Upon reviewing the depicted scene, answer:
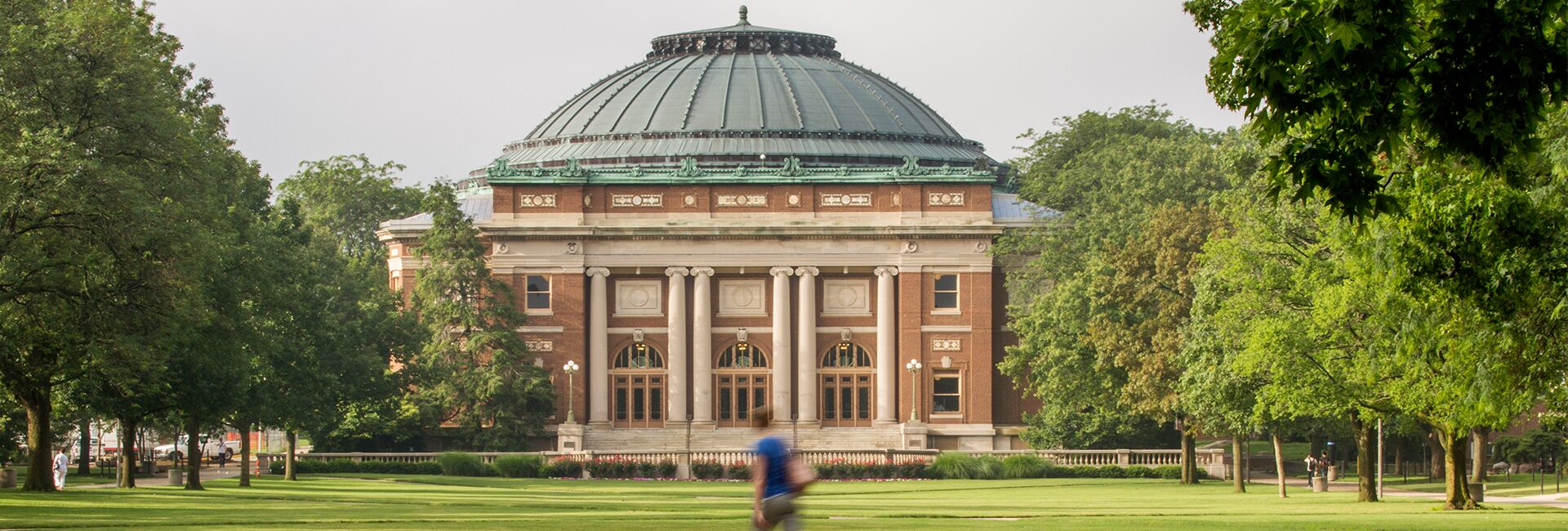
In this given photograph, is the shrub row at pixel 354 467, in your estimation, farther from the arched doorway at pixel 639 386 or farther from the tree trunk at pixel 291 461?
the arched doorway at pixel 639 386

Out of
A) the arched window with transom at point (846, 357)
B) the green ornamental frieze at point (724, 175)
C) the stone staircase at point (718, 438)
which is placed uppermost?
the green ornamental frieze at point (724, 175)

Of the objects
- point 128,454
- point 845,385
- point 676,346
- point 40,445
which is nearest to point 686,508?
point 40,445

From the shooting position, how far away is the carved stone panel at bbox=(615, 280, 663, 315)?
93.9 metres

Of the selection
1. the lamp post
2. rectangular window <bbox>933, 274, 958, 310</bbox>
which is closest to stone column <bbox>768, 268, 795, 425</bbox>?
rectangular window <bbox>933, 274, 958, 310</bbox>

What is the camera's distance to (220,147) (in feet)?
179

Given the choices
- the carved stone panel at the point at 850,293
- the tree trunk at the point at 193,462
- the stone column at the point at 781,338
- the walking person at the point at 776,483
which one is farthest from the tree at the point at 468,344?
the walking person at the point at 776,483

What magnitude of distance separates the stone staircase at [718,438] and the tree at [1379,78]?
69.3 meters

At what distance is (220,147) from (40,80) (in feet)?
38.5

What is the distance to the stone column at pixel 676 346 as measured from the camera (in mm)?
92938

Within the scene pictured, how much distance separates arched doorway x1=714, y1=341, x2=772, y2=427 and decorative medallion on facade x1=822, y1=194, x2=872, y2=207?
708cm

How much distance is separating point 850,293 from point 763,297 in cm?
378

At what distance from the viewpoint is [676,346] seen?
306ft

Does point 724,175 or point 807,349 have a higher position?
point 724,175

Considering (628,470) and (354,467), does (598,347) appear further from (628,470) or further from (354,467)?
(354,467)
